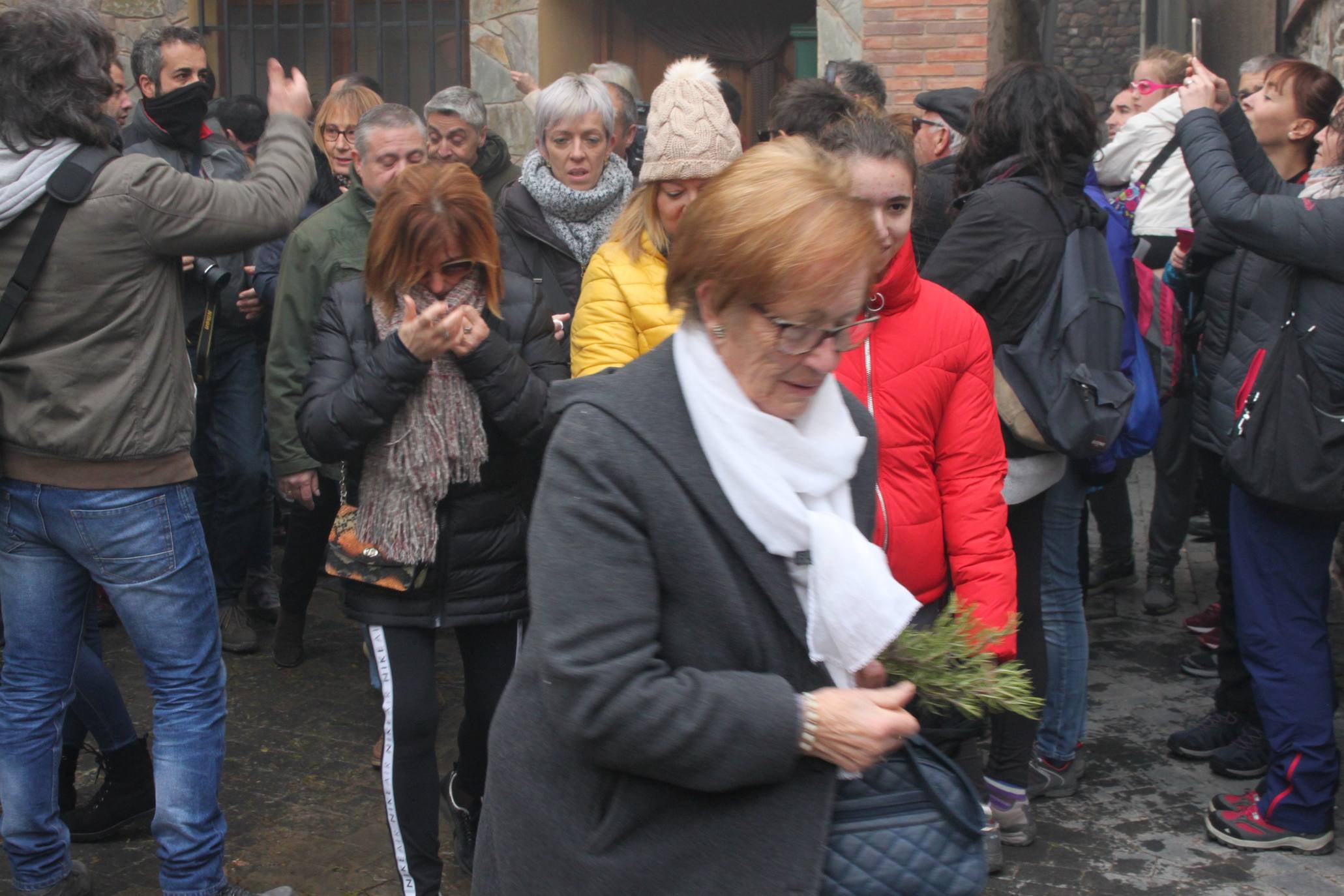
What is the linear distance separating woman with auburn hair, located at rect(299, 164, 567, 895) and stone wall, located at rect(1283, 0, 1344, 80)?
16.9 feet

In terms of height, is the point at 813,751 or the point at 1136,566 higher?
the point at 813,751

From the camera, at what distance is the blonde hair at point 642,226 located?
3574 millimetres

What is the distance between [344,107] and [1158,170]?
137 inches

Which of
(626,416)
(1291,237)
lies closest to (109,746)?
(626,416)

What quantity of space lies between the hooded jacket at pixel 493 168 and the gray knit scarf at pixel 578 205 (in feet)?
4.70

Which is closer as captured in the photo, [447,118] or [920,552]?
[920,552]

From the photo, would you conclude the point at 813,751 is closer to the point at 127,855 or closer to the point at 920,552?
the point at 920,552

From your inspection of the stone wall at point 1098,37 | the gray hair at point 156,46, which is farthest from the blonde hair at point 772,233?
the stone wall at point 1098,37

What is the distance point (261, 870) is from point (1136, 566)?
4.67 meters

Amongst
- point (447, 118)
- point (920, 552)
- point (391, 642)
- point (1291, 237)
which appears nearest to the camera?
point (920, 552)

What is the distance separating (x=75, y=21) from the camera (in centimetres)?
320

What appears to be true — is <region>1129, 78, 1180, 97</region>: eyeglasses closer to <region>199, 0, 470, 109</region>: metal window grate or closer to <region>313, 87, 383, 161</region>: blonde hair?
<region>313, 87, 383, 161</region>: blonde hair

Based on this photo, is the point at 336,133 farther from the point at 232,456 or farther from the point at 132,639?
the point at 132,639

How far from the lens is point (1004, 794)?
157 inches
